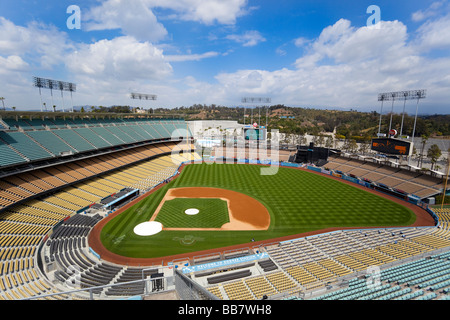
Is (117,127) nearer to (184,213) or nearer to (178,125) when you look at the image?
(178,125)

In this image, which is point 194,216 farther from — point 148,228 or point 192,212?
point 148,228

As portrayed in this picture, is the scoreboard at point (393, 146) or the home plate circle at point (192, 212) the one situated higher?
the scoreboard at point (393, 146)

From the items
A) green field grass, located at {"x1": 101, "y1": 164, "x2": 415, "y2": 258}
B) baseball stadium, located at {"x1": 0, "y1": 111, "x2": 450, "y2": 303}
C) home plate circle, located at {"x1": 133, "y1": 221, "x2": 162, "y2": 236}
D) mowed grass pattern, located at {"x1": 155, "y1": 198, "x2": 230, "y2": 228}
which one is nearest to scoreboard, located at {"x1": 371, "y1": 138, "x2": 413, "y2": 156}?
baseball stadium, located at {"x1": 0, "y1": 111, "x2": 450, "y2": 303}

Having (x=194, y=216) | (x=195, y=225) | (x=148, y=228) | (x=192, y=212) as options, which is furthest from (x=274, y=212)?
(x=148, y=228)

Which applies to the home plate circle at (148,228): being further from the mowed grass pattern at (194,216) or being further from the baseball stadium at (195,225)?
the mowed grass pattern at (194,216)

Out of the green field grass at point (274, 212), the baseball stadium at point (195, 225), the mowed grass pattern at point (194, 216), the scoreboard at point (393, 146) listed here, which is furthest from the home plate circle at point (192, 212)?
the scoreboard at point (393, 146)
